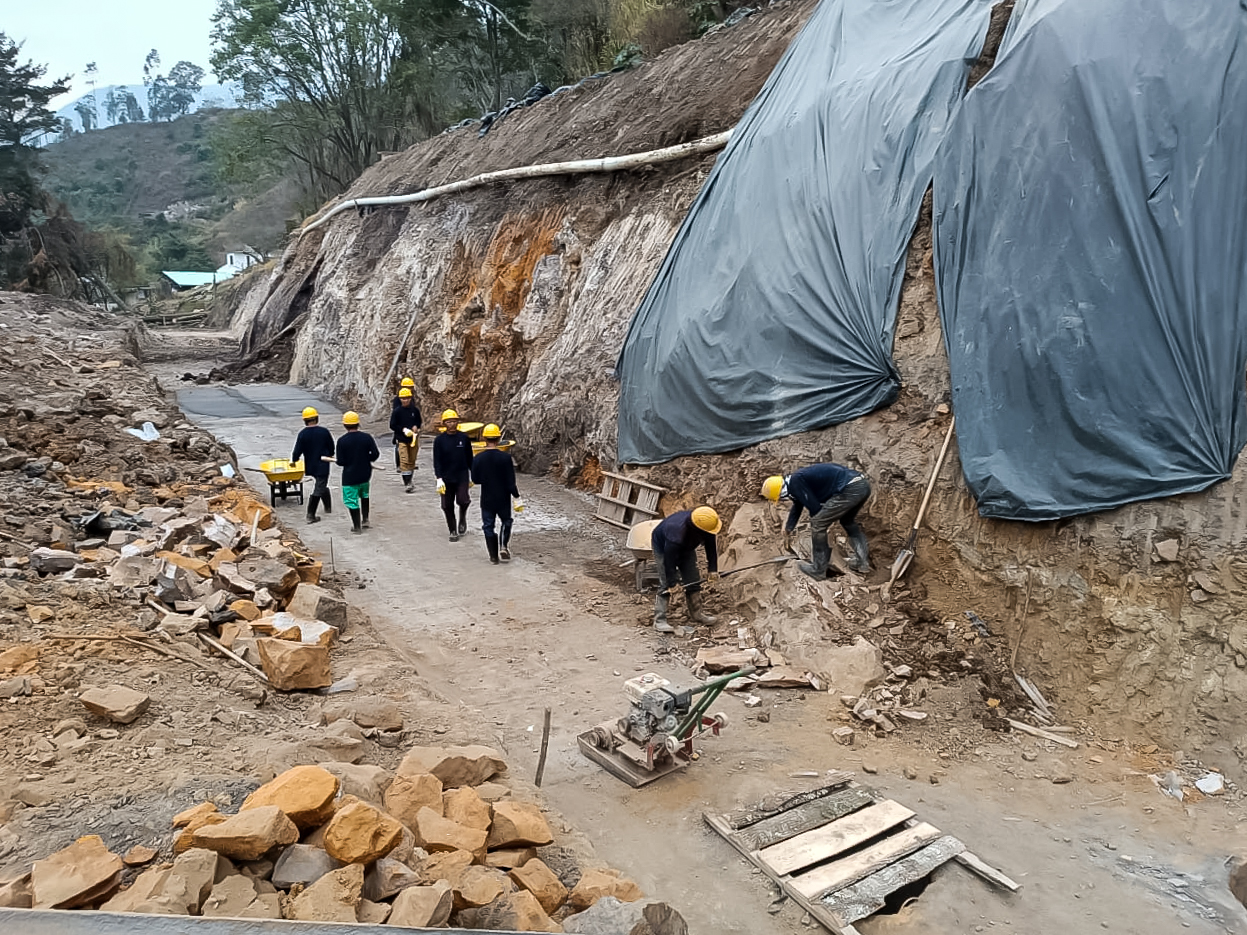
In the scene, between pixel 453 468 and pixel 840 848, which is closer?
pixel 840 848

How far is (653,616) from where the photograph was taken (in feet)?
25.9

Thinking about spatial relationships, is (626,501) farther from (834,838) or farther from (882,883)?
(882,883)

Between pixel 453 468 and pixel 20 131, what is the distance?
3462cm

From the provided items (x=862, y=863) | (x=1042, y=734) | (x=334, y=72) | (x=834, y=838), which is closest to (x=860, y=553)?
(x=1042, y=734)

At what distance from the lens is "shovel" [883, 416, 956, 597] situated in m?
7.06

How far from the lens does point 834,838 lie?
4.68 metres

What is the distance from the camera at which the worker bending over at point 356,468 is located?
9984 mm

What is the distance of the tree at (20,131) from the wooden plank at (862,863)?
3664 cm

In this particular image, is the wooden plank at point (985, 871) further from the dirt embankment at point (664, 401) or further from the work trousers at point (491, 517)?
the work trousers at point (491, 517)

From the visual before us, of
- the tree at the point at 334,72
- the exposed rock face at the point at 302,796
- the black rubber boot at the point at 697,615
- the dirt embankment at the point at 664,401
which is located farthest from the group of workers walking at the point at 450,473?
the tree at the point at 334,72

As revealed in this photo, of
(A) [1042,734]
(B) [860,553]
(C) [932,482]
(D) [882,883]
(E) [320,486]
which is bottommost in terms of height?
(A) [1042,734]

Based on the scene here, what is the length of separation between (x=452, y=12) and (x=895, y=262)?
26.2 m

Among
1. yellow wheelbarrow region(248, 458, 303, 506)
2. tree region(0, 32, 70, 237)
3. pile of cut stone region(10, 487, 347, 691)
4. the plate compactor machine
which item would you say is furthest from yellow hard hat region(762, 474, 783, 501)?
tree region(0, 32, 70, 237)

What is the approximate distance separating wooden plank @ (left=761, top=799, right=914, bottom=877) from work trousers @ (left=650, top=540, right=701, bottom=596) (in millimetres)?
2956
